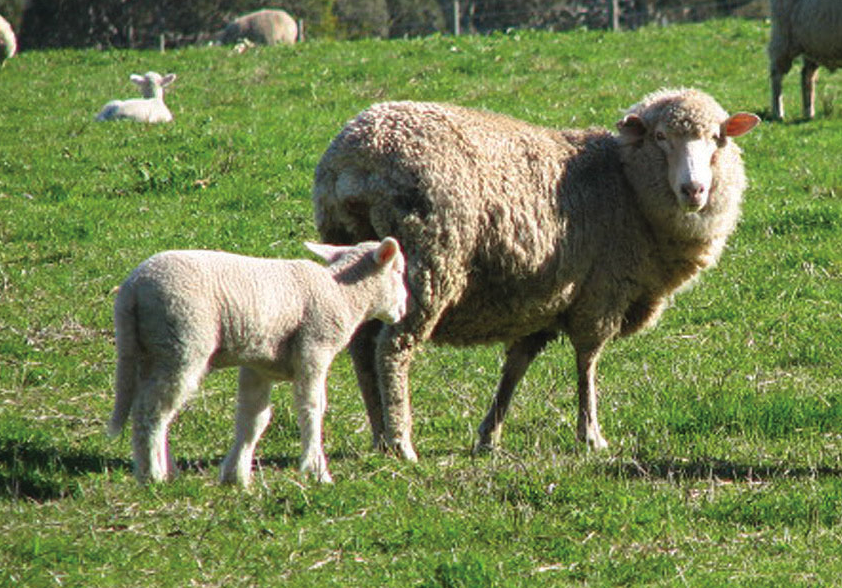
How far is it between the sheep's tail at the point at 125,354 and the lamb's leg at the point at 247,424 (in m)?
0.51

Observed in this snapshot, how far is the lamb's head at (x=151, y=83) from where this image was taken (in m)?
16.7

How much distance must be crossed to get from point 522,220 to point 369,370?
114 centimetres

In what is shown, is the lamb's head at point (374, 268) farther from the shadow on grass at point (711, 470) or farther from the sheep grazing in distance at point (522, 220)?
the shadow on grass at point (711, 470)

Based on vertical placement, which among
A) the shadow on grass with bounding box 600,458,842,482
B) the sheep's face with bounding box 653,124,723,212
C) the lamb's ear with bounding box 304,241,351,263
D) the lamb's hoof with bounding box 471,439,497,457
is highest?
the sheep's face with bounding box 653,124,723,212

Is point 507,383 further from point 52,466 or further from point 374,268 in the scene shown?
point 52,466

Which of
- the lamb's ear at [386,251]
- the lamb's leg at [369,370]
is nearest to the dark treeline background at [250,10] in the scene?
the lamb's leg at [369,370]

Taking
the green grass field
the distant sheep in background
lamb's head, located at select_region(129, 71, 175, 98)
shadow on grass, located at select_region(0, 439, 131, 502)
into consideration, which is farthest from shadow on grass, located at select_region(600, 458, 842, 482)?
the distant sheep in background

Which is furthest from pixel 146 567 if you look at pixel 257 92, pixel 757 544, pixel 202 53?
pixel 202 53

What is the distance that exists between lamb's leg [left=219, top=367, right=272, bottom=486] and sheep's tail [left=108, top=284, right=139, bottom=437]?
51 centimetres

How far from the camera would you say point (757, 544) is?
18.3 feet

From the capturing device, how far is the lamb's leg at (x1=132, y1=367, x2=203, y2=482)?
5707mm

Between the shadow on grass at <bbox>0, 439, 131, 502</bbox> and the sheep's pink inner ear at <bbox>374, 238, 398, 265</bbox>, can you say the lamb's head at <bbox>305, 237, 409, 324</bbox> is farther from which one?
the shadow on grass at <bbox>0, 439, 131, 502</bbox>

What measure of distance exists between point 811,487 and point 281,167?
8.27m

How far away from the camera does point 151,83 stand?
16.8 metres
